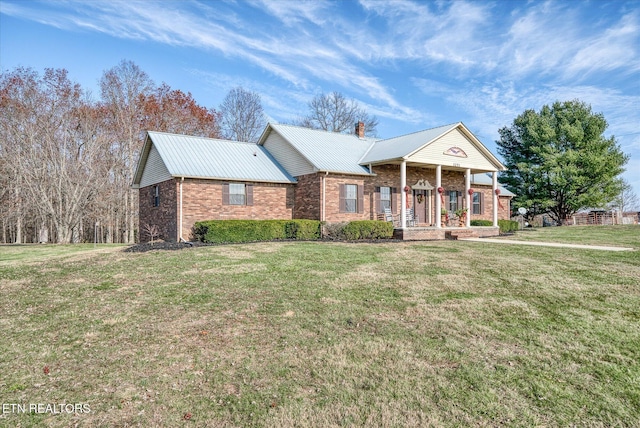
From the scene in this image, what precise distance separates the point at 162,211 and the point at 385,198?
409 inches

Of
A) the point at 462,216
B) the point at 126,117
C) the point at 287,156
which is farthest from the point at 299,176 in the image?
the point at 126,117

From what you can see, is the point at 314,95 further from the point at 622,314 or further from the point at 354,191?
the point at 622,314

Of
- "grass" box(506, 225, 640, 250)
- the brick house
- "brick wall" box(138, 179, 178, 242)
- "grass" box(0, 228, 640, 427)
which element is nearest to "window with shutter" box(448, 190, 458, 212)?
the brick house

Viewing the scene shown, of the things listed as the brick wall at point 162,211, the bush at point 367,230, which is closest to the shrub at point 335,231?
the bush at point 367,230

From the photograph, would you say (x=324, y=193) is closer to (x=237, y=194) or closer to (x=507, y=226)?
(x=237, y=194)

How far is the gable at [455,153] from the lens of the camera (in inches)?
745

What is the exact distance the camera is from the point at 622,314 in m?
6.15

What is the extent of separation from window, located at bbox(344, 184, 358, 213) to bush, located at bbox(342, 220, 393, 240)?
2.11 meters

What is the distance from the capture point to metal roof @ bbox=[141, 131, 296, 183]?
16.7m

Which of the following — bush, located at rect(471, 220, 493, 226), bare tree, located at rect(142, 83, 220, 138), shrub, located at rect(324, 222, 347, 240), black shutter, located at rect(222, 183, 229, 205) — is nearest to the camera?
shrub, located at rect(324, 222, 347, 240)

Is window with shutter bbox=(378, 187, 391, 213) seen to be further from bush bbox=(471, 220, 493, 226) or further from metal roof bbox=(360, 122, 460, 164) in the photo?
bush bbox=(471, 220, 493, 226)

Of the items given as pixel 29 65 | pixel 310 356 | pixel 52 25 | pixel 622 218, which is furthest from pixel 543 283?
pixel 622 218

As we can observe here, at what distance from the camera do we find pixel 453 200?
23125mm

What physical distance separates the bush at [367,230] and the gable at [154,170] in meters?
7.74
